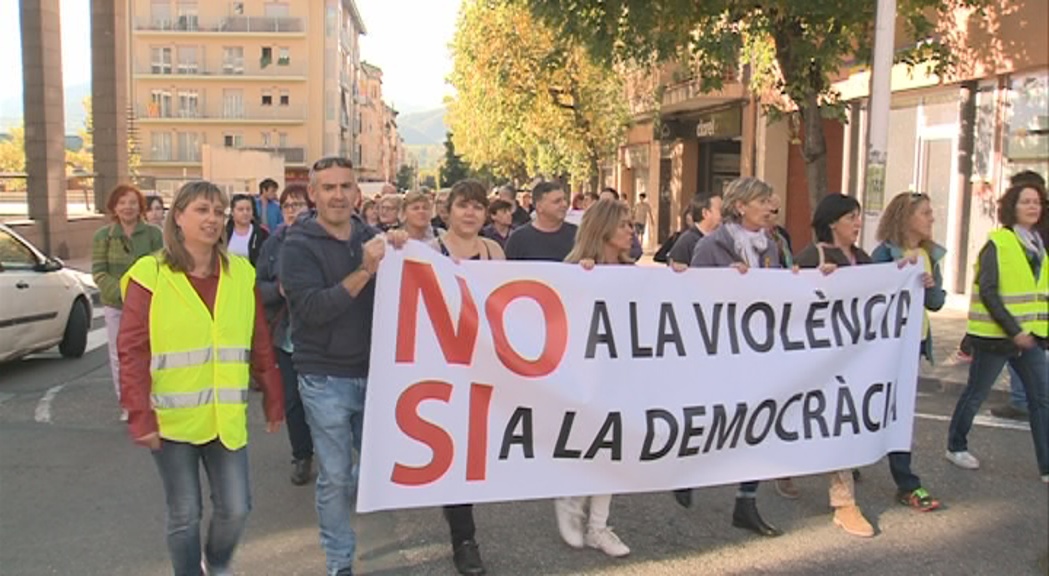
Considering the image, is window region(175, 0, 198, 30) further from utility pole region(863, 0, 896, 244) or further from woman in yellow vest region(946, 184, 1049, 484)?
woman in yellow vest region(946, 184, 1049, 484)

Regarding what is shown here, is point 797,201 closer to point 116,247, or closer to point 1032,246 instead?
point 1032,246

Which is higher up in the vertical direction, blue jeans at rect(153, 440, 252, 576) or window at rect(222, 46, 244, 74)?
window at rect(222, 46, 244, 74)

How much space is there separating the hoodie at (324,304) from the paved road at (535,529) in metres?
1.13

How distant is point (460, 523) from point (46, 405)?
16.8 ft

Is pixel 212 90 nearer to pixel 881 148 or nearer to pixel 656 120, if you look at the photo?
pixel 656 120

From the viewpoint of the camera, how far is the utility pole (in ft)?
28.4

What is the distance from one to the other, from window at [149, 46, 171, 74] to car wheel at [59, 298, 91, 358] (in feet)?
227

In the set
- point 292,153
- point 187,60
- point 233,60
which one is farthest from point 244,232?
point 187,60

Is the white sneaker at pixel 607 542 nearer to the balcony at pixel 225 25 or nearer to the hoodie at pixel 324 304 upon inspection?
the hoodie at pixel 324 304

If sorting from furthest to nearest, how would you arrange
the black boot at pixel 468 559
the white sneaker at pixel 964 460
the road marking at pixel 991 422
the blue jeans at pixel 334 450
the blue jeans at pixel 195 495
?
the road marking at pixel 991 422
the white sneaker at pixel 964 460
the black boot at pixel 468 559
the blue jeans at pixel 334 450
the blue jeans at pixel 195 495

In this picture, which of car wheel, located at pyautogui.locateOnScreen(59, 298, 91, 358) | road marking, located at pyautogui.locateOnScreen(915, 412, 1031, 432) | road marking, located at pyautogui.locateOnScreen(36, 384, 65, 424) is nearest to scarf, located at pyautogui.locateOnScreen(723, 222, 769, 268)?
road marking, located at pyautogui.locateOnScreen(915, 412, 1031, 432)

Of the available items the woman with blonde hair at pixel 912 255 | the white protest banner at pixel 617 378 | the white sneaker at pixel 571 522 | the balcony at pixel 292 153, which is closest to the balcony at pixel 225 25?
the balcony at pixel 292 153

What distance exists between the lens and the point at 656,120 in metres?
27.0

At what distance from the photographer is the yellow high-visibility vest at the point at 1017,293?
5.57m
